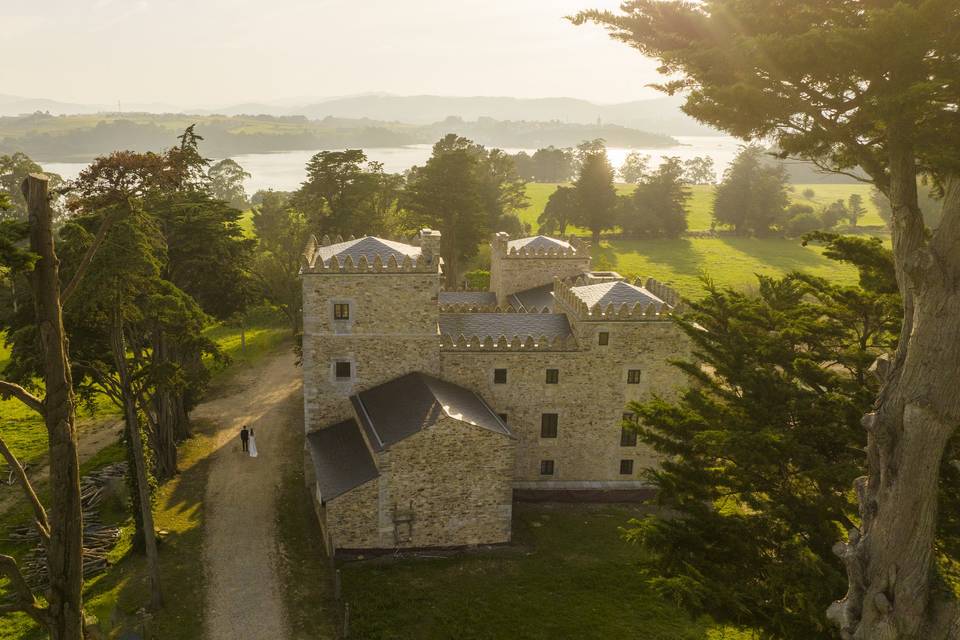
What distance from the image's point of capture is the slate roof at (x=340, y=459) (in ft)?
82.2

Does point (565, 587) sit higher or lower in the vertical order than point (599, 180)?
lower

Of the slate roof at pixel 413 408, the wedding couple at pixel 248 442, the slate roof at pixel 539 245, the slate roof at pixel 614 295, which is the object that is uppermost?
the slate roof at pixel 539 245

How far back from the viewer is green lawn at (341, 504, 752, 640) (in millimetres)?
21906

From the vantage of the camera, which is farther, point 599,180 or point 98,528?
point 599,180

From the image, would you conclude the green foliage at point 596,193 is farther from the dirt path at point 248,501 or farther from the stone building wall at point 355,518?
the stone building wall at point 355,518

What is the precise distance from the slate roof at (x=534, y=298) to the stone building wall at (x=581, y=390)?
24.0 feet

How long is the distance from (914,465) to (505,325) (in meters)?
19.9

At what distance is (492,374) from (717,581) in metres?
15.4

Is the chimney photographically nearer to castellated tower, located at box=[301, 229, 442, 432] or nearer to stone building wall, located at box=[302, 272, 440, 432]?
castellated tower, located at box=[301, 229, 442, 432]

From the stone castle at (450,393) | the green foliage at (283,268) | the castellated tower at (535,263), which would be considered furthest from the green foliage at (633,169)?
the stone castle at (450,393)

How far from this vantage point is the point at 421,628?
21.8 metres

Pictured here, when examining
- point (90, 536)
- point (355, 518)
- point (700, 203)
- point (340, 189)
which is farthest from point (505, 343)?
point (700, 203)

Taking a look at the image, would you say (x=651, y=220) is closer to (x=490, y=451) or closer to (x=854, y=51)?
(x=490, y=451)

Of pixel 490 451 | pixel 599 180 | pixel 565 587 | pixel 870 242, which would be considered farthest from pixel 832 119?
pixel 599 180
